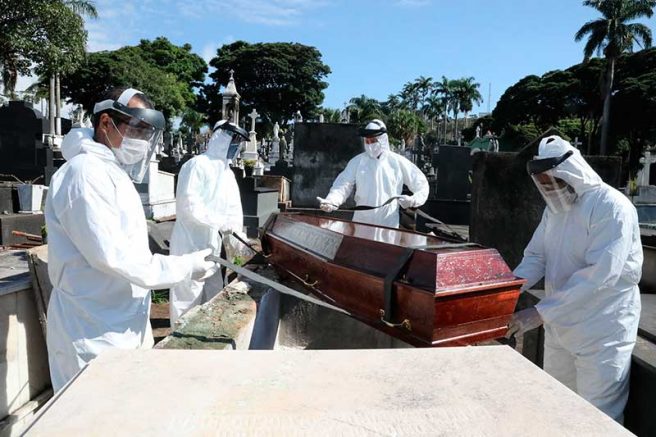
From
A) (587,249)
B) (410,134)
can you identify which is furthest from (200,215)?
(410,134)

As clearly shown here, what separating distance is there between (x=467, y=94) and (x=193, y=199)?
63260 millimetres

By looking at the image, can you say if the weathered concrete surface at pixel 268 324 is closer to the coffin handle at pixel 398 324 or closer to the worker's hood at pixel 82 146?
the coffin handle at pixel 398 324

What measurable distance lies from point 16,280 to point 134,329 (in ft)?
3.56

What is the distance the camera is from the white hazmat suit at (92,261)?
6.45 ft

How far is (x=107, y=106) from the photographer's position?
2.21 metres

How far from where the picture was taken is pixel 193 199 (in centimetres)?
427

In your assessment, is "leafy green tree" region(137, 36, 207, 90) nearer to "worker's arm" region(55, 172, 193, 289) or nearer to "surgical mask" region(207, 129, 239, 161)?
"surgical mask" region(207, 129, 239, 161)

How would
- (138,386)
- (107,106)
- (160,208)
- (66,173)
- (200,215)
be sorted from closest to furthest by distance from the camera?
(138,386)
(66,173)
(107,106)
(200,215)
(160,208)

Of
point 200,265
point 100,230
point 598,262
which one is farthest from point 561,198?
point 100,230

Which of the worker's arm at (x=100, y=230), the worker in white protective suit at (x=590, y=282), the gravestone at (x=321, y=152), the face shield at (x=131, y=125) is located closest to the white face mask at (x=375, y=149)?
the worker in white protective suit at (x=590, y=282)

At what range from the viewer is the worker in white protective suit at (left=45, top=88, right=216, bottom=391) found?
1.97 m

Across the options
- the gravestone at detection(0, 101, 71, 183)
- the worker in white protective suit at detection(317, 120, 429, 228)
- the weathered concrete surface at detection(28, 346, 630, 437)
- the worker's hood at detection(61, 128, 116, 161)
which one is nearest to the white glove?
the worker in white protective suit at detection(317, 120, 429, 228)

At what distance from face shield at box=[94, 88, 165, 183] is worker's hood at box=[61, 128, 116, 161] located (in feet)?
0.32

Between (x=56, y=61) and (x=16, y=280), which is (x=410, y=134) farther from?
(x=16, y=280)
